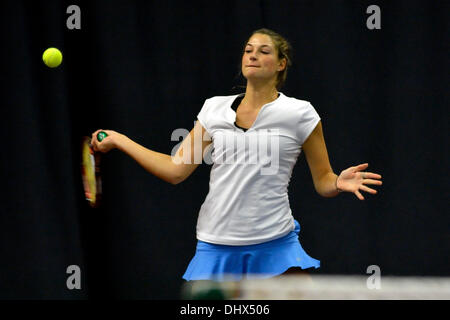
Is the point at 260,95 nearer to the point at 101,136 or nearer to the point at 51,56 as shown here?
the point at 101,136

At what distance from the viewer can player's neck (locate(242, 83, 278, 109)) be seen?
2.63 m

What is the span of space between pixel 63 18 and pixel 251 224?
1.80m

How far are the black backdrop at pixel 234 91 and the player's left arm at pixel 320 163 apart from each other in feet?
3.71

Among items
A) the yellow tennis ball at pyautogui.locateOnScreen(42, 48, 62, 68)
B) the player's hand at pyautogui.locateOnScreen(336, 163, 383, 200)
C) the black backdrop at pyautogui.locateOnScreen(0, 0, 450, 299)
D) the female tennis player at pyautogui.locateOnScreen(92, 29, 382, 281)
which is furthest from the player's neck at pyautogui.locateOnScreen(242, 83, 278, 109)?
the black backdrop at pyautogui.locateOnScreen(0, 0, 450, 299)

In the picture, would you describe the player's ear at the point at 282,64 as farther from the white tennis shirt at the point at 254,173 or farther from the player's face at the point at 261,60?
the white tennis shirt at the point at 254,173

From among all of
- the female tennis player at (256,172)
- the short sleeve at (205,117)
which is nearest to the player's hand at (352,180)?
the female tennis player at (256,172)

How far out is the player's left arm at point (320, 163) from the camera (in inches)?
102

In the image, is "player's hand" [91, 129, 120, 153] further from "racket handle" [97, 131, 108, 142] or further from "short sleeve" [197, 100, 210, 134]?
"short sleeve" [197, 100, 210, 134]

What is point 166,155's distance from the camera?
8.86 feet

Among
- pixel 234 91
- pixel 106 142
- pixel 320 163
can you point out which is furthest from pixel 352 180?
pixel 234 91

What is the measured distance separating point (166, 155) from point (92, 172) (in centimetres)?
31

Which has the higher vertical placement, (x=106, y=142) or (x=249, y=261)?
(x=106, y=142)

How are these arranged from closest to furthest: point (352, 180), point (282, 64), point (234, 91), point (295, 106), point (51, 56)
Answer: point (352, 180) < point (295, 106) < point (282, 64) < point (51, 56) < point (234, 91)
